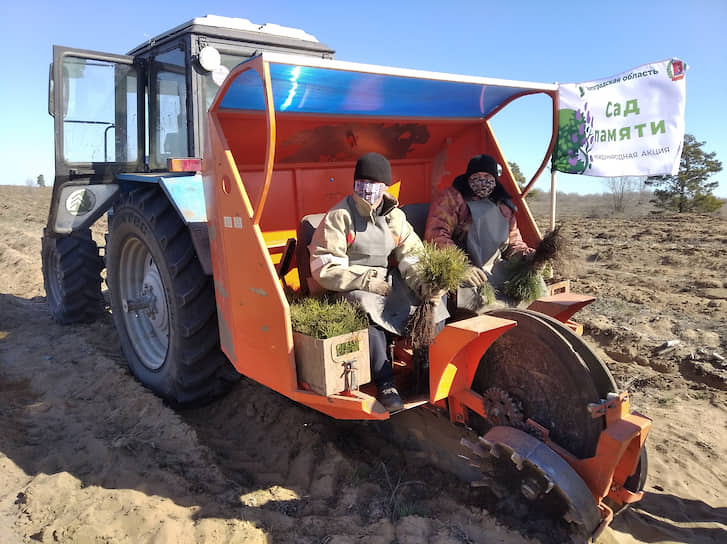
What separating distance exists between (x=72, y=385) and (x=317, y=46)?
3396 mm

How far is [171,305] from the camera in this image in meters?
3.48

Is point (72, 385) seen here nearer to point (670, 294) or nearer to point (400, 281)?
point (400, 281)

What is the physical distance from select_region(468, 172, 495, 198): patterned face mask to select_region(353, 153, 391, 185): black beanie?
2.72ft

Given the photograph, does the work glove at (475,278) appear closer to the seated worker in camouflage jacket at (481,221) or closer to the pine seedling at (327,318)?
the seated worker in camouflage jacket at (481,221)

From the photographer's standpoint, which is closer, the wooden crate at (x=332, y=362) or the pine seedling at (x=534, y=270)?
the wooden crate at (x=332, y=362)

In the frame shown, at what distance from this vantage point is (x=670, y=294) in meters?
6.32

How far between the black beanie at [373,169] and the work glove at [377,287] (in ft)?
1.85

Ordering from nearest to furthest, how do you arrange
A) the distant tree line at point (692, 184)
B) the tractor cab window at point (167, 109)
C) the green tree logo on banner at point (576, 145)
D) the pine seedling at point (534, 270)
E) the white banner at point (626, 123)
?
1. the pine seedling at point (534, 270)
2. the tractor cab window at point (167, 109)
3. the white banner at point (626, 123)
4. the green tree logo on banner at point (576, 145)
5. the distant tree line at point (692, 184)

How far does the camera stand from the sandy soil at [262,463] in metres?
2.49

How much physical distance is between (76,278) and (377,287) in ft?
13.3

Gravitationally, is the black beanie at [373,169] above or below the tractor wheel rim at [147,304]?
above

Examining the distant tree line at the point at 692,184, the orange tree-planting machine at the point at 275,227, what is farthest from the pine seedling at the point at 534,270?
the distant tree line at the point at 692,184

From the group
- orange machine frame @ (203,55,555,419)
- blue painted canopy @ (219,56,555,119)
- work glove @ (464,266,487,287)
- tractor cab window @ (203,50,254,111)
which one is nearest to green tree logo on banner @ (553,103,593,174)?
orange machine frame @ (203,55,555,419)

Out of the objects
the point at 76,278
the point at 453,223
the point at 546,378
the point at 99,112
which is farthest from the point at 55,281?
the point at 546,378
